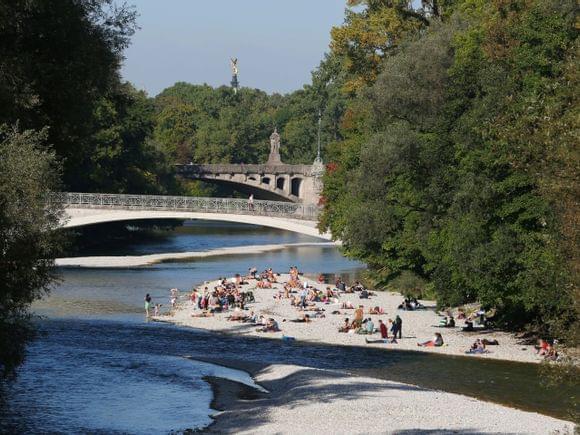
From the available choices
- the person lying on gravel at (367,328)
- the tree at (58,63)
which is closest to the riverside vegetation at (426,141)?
the tree at (58,63)

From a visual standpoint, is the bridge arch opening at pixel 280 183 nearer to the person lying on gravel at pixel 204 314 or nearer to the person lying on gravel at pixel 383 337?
the person lying on gravel at pixel 204 314

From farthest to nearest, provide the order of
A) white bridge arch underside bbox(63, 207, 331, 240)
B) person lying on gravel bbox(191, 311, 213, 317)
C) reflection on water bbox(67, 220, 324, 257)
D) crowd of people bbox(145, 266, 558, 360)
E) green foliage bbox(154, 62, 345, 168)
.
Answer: green foliage bbox(154, 62, 345, 168) → reflection on water bbox(67, 220, 324, 257) → white bridge arch underside bbox(63, 207, 331, 240) → person lying on gravel bbox(191, 311, 213, 317) → crowd of people bbox(145, 266, 558, 360)

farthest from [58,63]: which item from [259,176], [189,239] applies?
[259,176]

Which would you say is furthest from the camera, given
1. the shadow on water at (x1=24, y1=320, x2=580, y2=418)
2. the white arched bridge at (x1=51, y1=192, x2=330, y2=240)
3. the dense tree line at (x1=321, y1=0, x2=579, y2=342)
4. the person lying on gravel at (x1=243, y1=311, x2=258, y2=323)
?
the white arched bridge at (x1=51, y1=192, x2=330, y2=240)

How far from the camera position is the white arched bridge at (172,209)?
9300 centimetres

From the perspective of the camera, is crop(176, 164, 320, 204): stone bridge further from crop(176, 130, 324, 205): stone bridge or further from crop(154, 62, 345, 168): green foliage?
crop(154, 62, 345, 168): green foliage

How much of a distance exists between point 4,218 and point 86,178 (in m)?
76.6

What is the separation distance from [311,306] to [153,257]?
3424 centimetres

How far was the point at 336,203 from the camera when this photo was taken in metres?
77.9

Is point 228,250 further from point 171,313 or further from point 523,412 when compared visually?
point 523,412

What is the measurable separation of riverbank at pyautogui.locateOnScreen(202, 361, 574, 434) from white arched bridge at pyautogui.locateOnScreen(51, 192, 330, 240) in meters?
52.4

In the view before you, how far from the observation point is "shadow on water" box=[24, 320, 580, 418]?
3828 centimetres

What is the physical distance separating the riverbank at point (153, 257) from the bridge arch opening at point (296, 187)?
22052mm

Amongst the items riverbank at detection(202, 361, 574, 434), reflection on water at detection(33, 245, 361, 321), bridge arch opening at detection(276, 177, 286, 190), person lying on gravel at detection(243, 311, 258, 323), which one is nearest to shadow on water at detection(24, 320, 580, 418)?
riverbank at detection(202, 361, 574, 434)
